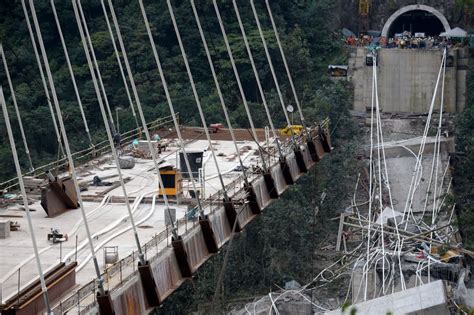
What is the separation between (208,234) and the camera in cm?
2947

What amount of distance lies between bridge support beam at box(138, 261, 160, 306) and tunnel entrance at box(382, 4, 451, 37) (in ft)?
135

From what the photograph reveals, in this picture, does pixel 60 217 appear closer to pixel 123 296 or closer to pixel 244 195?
→ pixel 244 195

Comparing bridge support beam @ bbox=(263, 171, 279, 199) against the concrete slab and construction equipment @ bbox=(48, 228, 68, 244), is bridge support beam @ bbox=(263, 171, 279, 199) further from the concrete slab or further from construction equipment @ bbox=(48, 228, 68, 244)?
construction equipment @ bbox=(48, 228, 68, 244)

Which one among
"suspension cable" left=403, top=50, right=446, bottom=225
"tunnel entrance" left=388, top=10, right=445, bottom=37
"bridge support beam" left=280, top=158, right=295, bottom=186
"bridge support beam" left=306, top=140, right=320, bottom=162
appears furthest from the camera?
"tunnel entrance" left=388, top=10, right=445, bottom=37

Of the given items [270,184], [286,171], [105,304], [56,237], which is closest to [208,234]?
[56,237]

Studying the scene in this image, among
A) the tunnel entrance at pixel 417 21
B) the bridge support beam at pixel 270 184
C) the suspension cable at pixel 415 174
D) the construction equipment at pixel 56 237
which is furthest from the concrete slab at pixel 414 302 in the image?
the tunnel entrance at pixel 417 21

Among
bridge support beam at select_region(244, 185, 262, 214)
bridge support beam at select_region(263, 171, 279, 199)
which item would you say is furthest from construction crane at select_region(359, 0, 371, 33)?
bridge support beam at select_region(244, 185, 262, 214)

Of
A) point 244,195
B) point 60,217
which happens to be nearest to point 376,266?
point 244,195

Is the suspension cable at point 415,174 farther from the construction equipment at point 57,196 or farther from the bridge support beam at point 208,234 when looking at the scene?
the bridge support beam at point 208,234

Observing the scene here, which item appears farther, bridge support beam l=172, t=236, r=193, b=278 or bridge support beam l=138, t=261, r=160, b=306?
bridge support beam l=172, t=236, r=193, b=278

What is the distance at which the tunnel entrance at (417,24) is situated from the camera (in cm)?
6675

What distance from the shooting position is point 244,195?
33.7m

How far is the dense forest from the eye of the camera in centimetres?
5562

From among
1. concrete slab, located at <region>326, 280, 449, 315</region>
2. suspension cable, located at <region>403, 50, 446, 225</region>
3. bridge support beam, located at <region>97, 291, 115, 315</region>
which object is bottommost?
suspension cable, located at <region>403, 50, 446, 225</region>
